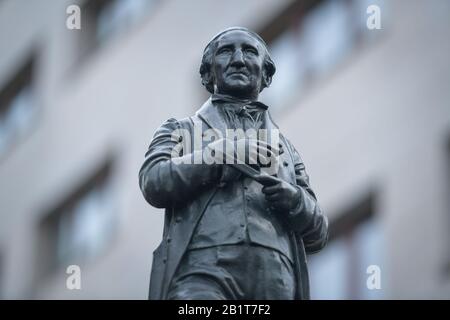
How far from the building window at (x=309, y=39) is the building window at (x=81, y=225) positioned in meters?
5.45

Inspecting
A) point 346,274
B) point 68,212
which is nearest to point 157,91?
point 68,212

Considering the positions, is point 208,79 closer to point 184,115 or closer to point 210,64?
point 210,64

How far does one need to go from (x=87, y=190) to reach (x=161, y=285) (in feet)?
94.8

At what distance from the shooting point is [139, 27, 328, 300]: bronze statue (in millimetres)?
12688

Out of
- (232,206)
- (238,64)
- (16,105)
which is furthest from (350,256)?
(232,206)

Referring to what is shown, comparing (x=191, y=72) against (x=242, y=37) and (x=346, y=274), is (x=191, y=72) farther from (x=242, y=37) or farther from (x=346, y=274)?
(x=242, y=37)

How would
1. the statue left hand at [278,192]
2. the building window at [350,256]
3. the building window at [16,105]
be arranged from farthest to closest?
1. the building window at [16,105]
2. the building window at [350,256]
3. the statue left hand at [278,192]

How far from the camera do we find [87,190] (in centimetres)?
4156

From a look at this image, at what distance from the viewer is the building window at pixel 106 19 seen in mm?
42062

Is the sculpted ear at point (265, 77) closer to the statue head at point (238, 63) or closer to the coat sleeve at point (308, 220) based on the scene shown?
the statue head at point (238, 63)

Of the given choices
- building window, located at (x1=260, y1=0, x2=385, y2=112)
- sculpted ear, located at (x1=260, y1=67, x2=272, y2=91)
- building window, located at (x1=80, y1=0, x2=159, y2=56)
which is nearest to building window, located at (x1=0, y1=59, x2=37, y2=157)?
building window, located at (x1=80, y1=0, x2=159, y2=56)

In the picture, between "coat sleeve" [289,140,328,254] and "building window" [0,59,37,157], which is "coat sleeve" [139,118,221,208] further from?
"building window" [0,59,37,157]

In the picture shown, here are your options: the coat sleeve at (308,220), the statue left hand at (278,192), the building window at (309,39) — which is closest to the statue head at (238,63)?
the coat sleeve at (308,220)

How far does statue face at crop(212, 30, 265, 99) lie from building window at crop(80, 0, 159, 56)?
1102 inches
